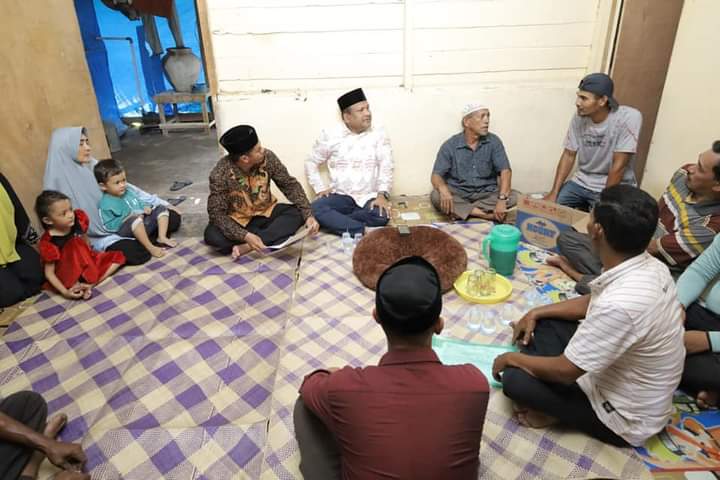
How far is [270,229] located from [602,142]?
7.82ft

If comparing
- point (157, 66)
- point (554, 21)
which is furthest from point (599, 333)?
point (157, 66)

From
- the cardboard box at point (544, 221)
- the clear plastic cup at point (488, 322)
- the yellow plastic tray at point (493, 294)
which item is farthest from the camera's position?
the cardboard box at point (544, 221)

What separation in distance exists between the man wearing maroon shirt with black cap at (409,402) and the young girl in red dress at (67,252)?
2242 millimetres

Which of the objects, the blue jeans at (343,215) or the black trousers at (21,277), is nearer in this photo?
the black trousers at (21,277)

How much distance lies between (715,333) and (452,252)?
1259mm

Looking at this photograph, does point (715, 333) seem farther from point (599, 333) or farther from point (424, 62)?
point (424, 62)

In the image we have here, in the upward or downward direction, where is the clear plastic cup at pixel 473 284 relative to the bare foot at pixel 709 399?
upward

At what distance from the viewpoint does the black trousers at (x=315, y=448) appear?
147 cm

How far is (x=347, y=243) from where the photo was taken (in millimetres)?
3162

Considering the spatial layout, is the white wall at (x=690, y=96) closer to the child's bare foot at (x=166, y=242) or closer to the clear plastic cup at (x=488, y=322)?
the clear plastic cup at (x=488, y=322)

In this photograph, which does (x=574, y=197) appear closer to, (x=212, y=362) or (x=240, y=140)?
(x=240, y=140)

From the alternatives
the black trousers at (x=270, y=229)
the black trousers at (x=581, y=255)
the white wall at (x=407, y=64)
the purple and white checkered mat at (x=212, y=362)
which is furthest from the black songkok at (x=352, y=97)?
the black trousers at (x=581, y=255)

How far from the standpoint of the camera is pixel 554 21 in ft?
→ 11.8

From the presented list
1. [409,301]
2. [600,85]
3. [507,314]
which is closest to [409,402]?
[409,301]
